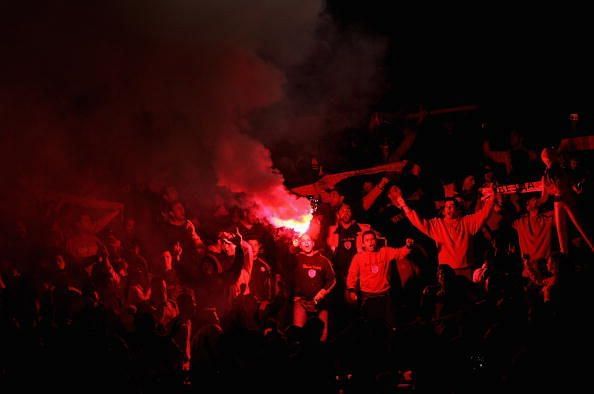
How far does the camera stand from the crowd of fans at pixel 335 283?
5066mm

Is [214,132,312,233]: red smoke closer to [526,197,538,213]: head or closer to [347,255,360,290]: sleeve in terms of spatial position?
[347,255,360,290]: sleeve

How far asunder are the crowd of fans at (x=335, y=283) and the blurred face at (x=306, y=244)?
28 mm

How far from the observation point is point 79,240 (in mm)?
8852

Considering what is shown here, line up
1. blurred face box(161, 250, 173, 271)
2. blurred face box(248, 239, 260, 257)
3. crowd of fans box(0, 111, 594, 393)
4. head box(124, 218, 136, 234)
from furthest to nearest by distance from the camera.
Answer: head box(124, 218, 136, 234) < blurred face box(161, 250, 173, 271) < blurred face box(248, 239, 260, 257) < crowd of fans box(0, 111, 594, 393)

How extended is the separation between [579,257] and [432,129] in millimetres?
2658

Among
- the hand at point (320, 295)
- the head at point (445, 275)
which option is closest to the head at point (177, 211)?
the hand at point (320, 295)

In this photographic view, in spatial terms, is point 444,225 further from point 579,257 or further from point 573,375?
point 573,375

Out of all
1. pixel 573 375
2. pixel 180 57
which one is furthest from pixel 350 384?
pixel 180 57

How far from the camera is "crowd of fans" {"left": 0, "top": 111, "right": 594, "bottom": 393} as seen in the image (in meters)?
5.07

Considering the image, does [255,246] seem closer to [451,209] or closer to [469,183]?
[451,209]

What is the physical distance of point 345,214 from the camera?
798cm

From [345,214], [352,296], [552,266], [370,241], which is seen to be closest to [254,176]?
[345,214]

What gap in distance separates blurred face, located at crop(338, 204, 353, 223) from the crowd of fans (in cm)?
7

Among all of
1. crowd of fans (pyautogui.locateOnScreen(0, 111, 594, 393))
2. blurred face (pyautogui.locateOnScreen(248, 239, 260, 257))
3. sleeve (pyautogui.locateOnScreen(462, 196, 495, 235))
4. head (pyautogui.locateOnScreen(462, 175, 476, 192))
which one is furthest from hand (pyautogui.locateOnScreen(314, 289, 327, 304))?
head (pyautogui.locateOnScreen(462, 175, 476, 192))
